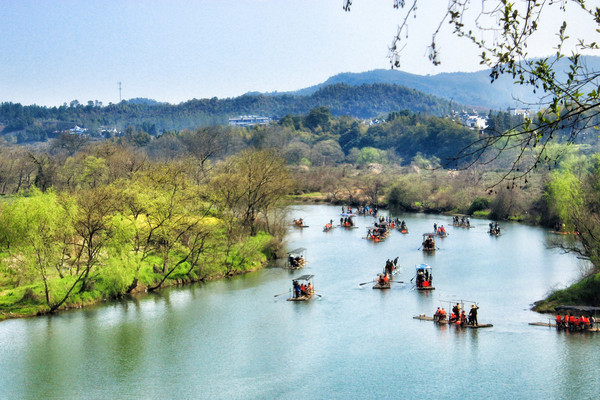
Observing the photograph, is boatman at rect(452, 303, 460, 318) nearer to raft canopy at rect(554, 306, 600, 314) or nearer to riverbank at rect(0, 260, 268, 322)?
raft canopy at rect(554, 306, 600, 314)

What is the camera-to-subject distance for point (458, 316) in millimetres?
28469

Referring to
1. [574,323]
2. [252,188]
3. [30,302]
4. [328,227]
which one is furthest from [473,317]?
[328,227]

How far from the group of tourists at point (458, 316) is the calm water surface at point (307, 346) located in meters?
0.57

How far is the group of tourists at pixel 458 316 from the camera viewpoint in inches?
1092

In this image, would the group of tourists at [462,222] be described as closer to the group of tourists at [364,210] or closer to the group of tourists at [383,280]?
the group of tourists at [364,210]

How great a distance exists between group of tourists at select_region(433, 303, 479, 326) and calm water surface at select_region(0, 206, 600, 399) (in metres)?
0.57

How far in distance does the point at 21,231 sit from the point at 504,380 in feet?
81.3

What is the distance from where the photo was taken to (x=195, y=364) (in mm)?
24500

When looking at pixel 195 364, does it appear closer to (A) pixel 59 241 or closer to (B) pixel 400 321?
(B) pixel 400 321

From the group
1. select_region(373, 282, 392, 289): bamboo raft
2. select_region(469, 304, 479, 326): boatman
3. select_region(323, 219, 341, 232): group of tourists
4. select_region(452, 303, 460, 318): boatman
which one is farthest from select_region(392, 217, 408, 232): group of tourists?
select_region(469, 304, 479, 326): boatman

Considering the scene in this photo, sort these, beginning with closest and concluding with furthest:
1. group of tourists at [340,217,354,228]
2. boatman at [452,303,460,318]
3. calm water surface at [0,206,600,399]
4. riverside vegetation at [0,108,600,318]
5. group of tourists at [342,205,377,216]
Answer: calm water surface at [0,206,600,399] → boatman at [452,303,460,318] → riverside vegetation at [0,108,600,318] → group of tourists at [340,217,354,228] → group of tourists at [342,205,377,216]

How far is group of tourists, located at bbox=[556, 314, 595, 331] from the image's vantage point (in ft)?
85.5

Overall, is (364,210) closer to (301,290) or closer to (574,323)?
(301,290)

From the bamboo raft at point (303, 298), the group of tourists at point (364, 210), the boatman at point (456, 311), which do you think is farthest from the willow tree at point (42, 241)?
the group of tourists at point (364, 210)
